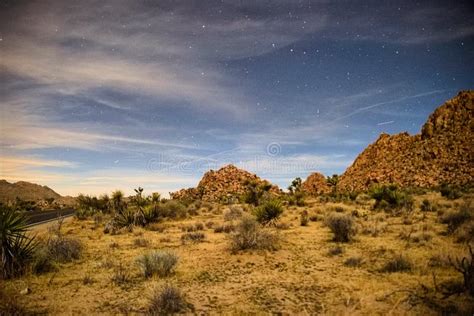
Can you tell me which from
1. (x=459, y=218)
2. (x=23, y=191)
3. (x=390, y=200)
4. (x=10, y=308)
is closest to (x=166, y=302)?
(x=10, y=308)

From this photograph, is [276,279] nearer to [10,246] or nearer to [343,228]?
[343,228]

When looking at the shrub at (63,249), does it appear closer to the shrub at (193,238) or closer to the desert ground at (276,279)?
the desert ground at (276,279)

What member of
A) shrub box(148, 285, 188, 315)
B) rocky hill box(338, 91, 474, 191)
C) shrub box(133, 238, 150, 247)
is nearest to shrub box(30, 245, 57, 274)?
shrub box(133, 238, 150, 247)

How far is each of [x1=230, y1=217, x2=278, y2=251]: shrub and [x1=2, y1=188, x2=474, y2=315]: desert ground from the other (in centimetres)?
29

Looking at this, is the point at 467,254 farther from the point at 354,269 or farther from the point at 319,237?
the point at 319,237

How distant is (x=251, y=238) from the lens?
11086mm

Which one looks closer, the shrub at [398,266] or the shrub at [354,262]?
the shrub at [398,266]

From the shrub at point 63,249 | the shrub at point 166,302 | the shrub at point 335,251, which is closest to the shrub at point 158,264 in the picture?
the shrub at point 166,302

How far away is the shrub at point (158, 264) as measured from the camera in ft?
27.3

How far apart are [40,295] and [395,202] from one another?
21.4 m

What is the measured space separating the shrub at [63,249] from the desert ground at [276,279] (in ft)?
1.24

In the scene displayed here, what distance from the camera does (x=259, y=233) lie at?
37.4ft

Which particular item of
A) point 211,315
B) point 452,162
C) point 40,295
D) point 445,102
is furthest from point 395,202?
point 445,102

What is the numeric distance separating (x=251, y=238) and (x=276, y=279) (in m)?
3.22
